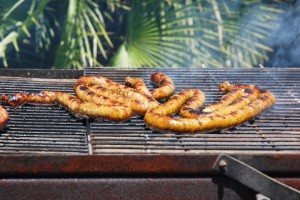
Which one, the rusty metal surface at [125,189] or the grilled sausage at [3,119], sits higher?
→ the grilled sausage at [3,119]

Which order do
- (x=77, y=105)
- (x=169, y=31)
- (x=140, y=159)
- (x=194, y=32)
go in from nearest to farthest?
(x=140, y=159) < (x=77, y=105) < (x=169, y=31) < (x=194, y=32)

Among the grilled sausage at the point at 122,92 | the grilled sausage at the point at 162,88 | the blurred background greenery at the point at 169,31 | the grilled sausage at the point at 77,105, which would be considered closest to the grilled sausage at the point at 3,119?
the grilled sausage at the point at 77,105

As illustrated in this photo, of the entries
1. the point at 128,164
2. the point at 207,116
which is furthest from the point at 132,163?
the point at 207,116

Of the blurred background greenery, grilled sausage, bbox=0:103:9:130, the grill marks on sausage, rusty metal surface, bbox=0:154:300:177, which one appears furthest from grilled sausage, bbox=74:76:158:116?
the blurred background greenery

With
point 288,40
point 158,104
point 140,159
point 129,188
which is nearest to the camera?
point 140,159

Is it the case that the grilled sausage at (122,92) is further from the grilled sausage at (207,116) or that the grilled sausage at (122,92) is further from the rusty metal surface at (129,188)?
the rusty metal surface at (129,188)

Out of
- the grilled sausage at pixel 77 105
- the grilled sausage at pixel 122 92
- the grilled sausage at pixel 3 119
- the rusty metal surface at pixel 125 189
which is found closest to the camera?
the rusty metal surface at pixel 125 189

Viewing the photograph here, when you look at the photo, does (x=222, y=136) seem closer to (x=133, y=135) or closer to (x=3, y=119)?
(x=133, y=135)

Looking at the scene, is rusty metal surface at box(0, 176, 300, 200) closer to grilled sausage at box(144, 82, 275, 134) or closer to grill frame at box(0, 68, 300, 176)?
grill frame at box(0, 68, 300, 176)
